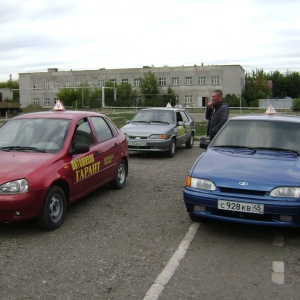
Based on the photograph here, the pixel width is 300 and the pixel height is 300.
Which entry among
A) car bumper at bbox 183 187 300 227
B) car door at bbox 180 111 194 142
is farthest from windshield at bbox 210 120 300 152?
car door at bbox 180 111 194 142

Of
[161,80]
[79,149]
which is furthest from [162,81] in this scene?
[79,149]

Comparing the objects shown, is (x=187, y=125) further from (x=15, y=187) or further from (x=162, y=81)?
(x=162, y=81)

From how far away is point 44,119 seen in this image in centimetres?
653

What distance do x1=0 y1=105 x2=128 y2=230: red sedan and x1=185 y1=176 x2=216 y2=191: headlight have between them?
163 cm

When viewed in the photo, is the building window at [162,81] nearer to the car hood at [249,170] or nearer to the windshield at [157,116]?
the windshield at [157,116]

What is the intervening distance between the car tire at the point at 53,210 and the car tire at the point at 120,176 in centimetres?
212

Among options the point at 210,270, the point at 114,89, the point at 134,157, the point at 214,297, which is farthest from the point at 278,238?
the point at 114,89

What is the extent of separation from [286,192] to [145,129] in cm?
762

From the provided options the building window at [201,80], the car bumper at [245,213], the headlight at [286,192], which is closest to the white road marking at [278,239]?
the car bumper at [245,213]

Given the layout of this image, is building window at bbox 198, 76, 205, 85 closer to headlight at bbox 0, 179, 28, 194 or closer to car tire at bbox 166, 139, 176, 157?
car tire at bbox 166, 139, 176, 157

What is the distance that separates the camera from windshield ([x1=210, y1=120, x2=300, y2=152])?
602 cm

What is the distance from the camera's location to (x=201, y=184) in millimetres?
5160

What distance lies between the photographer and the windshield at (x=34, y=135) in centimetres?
592

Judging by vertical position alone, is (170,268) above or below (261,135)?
below
